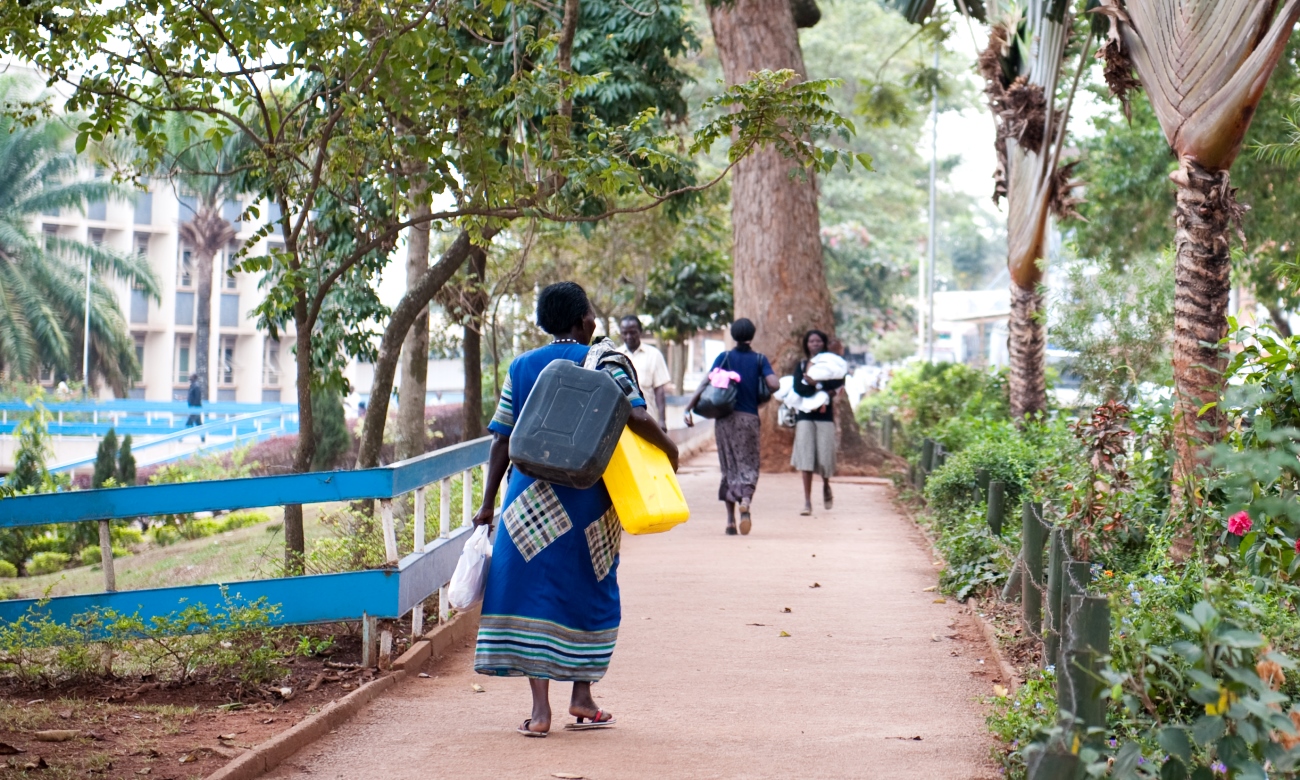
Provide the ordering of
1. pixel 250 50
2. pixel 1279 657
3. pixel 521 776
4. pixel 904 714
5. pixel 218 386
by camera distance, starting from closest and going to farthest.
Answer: pixel 1279 657, pixel 521 776, pixel 904 714, pixel 250 50, pixel 218 386

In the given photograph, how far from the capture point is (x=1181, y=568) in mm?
6430

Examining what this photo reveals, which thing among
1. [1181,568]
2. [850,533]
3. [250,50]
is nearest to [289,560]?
[250,50]

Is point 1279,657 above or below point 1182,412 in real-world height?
below

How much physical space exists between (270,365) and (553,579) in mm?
45553

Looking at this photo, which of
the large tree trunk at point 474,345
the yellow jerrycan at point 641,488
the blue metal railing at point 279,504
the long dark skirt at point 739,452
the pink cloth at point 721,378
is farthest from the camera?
the large tree trunk at point 474,345

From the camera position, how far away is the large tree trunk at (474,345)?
14695mm

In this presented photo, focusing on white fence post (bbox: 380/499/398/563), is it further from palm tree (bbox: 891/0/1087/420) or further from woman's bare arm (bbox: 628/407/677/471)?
palm tree (bbox: 891/0/1087/420)

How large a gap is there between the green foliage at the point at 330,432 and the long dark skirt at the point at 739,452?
51.5 ft

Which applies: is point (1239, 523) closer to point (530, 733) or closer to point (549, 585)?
point (549, 585)

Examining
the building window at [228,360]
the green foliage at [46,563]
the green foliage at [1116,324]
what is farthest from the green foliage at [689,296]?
the building window at [228,360]

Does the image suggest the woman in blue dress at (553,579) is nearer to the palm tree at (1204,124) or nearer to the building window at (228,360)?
the palm tree at (1204,124)

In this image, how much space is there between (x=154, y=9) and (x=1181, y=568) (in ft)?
20.4

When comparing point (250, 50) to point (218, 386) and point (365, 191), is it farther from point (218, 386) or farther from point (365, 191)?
point (218, 386)

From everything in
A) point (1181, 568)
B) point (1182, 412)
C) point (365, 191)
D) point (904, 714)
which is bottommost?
point (904, 714)
